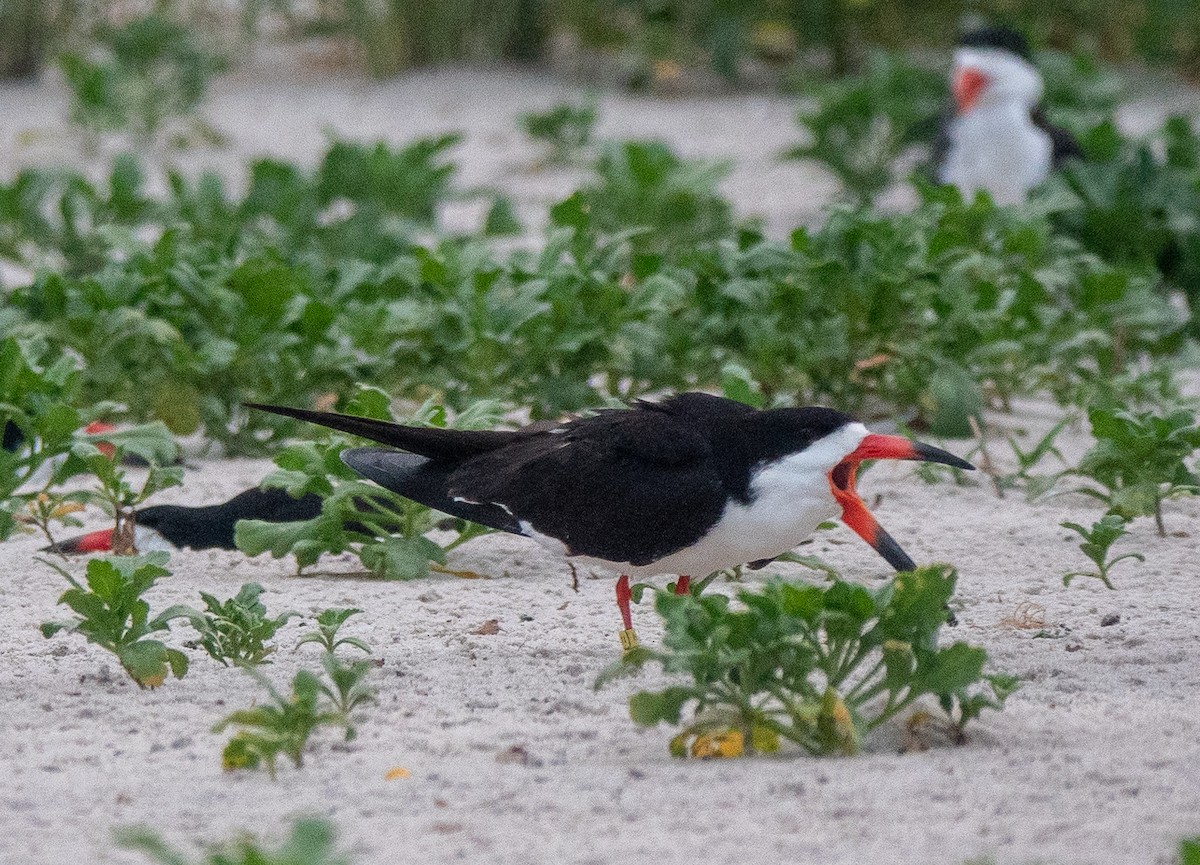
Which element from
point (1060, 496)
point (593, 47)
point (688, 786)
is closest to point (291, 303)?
point (1060, 496)

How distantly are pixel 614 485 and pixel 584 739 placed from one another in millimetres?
574

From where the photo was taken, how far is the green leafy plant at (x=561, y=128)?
8758 mm

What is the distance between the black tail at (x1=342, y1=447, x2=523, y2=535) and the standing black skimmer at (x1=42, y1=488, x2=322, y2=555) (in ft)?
1.55

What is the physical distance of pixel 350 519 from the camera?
3.95 meters

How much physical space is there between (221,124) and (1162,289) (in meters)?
5.82

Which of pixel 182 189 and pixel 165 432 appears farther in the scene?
pixel 182 189

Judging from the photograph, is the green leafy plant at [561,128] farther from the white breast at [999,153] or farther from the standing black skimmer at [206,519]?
the standing black skimmer at [206,519]

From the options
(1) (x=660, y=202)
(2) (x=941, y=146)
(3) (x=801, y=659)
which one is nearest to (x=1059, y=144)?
(2) (x=941, y=146)

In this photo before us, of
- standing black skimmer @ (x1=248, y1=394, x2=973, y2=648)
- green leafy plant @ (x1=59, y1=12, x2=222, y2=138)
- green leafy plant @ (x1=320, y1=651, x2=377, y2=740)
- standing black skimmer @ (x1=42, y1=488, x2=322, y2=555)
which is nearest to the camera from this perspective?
green leafy plant @ (x1=320, y1=651, x2=377, y2=740)

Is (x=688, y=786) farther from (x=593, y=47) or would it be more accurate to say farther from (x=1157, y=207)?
(x=593, y=47)

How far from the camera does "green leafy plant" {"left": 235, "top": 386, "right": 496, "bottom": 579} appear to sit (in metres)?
3.79

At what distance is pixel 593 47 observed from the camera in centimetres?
1131

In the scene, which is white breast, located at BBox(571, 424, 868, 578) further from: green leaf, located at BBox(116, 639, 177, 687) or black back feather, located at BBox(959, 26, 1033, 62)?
black back feather, located at BBox(959, 26, 1033, 62)

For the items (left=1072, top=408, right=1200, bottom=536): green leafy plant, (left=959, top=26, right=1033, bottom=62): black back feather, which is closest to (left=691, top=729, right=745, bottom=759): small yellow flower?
(left=1072, top=408, right=1200, bottom=536): green leafy plant
